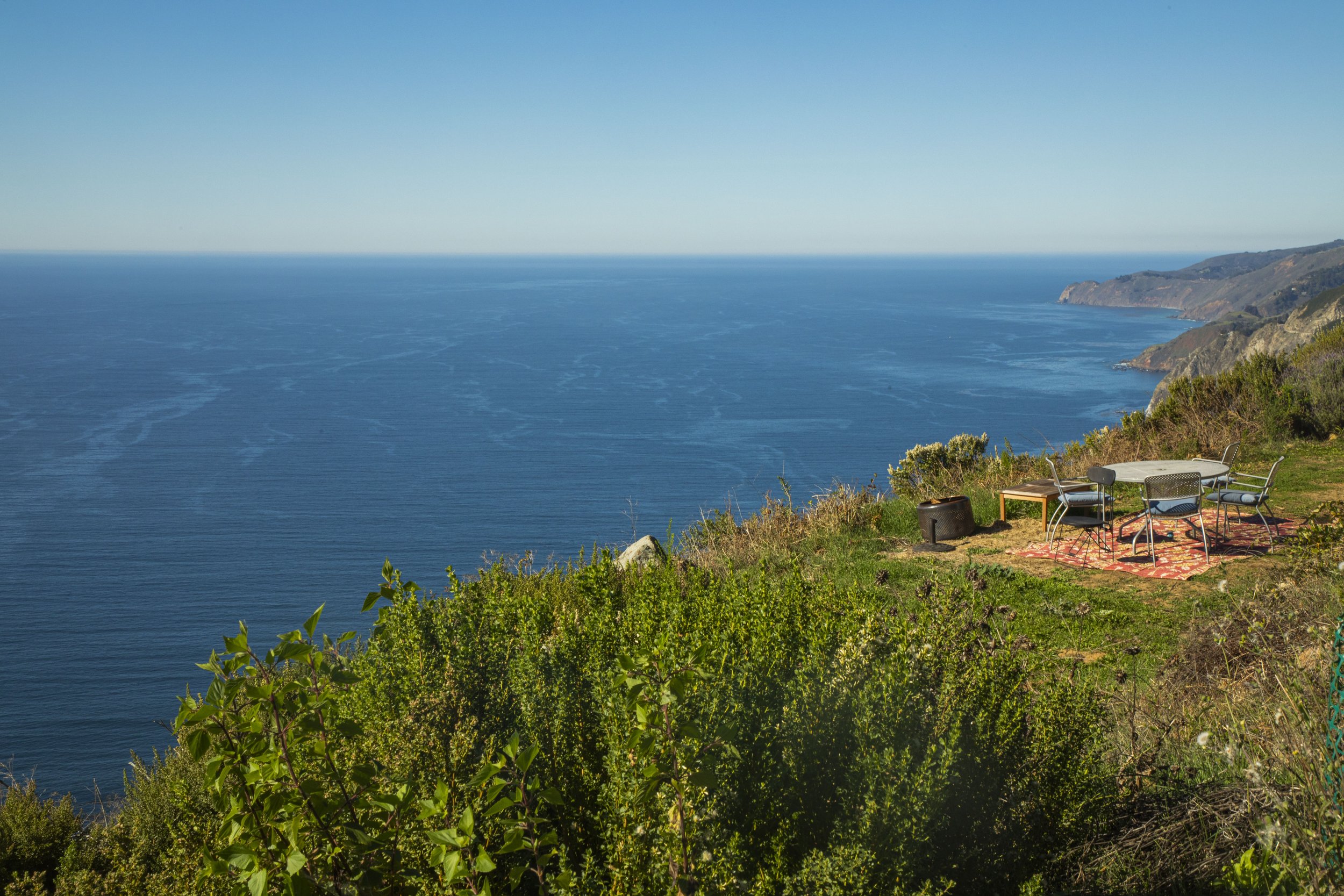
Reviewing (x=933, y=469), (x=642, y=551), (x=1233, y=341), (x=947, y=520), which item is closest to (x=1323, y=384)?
(x=933, y=469)

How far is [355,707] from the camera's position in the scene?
3.43m

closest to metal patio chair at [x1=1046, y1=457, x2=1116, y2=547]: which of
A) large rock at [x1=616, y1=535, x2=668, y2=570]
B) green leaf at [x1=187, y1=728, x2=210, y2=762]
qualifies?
large rock at [x1=616, y1=535, x2=668, y2=570]

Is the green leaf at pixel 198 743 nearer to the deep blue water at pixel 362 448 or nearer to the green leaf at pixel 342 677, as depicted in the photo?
the green leaf at pixel 342 677

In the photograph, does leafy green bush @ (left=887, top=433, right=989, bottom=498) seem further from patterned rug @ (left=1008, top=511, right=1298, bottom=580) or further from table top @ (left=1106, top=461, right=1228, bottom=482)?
table top @ (left=1106, top=461, right=1228, bottom=482)

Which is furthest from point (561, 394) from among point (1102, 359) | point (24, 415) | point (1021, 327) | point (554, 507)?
point (1021, 327)

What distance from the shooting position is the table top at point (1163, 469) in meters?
8.41

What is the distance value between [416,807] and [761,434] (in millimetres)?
62529

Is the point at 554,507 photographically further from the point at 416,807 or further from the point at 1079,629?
the point at 416,807

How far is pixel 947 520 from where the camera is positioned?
32.4 ft

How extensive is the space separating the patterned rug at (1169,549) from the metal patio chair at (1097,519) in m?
0.07

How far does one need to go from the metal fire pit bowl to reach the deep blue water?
8.28 metres

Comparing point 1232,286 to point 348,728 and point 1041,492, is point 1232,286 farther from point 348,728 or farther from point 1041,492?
point 348,728

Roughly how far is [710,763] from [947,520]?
8077mm

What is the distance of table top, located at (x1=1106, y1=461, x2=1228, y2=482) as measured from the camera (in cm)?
841
